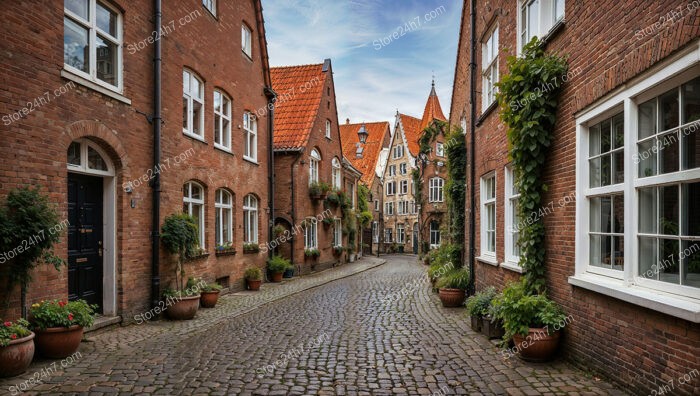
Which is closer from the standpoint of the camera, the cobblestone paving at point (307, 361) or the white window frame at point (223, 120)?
the cobblestone paving at point (307, 361)

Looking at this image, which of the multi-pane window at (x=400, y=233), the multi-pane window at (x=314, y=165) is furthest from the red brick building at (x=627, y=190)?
the multi-pane window at (x=400, y=233)

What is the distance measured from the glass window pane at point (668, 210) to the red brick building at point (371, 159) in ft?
129

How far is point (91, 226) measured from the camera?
8383mm

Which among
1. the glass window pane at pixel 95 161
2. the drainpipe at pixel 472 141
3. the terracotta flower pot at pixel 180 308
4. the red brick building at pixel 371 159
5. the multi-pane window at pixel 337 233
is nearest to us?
the glass window pane at pixel 95 161

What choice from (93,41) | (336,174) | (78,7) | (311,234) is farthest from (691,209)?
(336,174)

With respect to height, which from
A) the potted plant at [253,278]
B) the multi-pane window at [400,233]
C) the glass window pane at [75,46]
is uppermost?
the glass window pane at [75,46]

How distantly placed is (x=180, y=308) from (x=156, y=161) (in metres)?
3.09

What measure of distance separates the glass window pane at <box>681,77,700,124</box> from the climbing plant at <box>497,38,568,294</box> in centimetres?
229

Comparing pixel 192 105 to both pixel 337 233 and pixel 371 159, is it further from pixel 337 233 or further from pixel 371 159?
pixel 371 159

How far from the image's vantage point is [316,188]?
70.8ft

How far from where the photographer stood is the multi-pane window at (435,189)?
136 feet

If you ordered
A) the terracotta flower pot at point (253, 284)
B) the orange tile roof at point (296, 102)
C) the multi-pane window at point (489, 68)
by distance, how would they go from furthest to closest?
the orange tile roof at point (296, 102) < the terracotta flower pot at point (253, 284) < the multi-pane window at point (489, 68)

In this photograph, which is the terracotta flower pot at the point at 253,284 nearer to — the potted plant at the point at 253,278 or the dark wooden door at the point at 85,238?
the potted plant at the point at 253,278

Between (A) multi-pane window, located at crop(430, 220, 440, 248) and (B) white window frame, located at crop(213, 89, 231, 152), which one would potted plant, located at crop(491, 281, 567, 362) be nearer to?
(B) white window frame, located at crop(213, 89, 231, 152)
